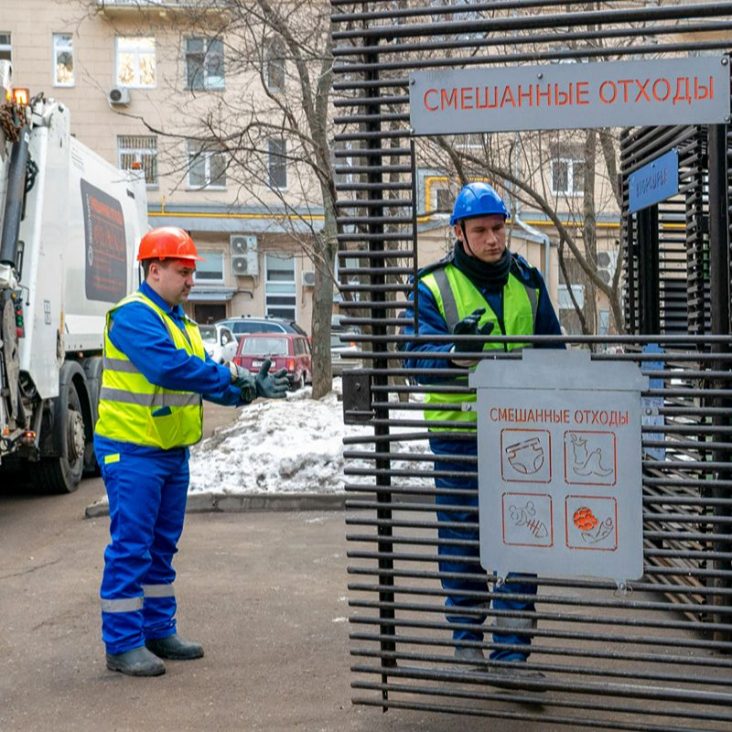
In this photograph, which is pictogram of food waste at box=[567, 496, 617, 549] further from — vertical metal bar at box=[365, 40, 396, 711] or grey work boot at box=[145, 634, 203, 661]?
grey work boot at box=[145, 634, 203, 661]

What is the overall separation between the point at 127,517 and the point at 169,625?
2.10 feet

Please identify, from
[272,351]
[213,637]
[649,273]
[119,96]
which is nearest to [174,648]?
[213,637]

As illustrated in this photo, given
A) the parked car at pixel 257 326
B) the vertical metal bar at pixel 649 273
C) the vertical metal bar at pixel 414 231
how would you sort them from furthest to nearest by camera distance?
the parked car at pixel 257 326
the vertical metal bar at pixel 649 273
the vertical metal bar at pixel 414 231

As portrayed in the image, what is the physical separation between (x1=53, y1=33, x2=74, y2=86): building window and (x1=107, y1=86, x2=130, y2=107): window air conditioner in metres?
1.85

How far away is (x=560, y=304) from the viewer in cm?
1644

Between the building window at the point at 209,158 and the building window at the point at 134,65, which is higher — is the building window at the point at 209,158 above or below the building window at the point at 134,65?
below

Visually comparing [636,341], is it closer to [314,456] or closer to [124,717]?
[124,717]

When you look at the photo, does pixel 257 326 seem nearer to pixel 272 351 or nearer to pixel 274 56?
pixel 272 351

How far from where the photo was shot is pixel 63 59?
3669 cm

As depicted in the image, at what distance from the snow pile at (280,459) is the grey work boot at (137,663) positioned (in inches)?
162

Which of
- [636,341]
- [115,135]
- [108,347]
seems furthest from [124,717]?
[115,135]

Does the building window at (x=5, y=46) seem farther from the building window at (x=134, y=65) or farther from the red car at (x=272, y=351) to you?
the red car at (x=272, y=351)

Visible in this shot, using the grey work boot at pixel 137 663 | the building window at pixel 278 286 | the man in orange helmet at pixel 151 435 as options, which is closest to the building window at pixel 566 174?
the man in orange helmet at pixel 151 435

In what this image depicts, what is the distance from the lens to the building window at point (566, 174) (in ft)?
41.7
